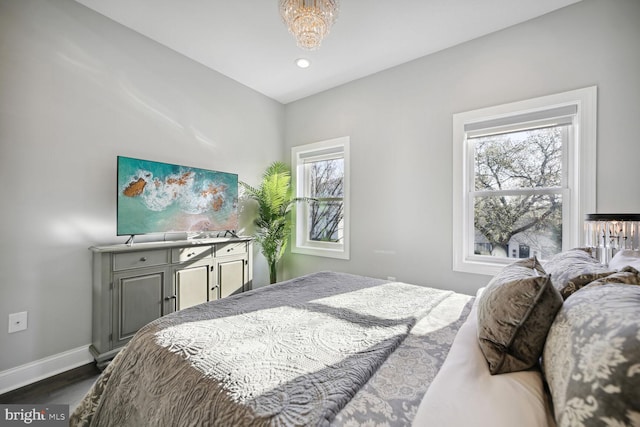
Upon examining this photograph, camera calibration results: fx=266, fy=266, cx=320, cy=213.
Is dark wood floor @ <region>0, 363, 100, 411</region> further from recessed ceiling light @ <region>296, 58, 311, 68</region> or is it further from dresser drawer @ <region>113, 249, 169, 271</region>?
recessed ceiling light @ <region>296, 58, 311, 68</region>

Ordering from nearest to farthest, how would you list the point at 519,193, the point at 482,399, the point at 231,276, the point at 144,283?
the point at 482,399 → the point at 144,283 → the point at 519,193 → the point at 231,276

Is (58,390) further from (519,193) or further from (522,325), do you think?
(519,193)

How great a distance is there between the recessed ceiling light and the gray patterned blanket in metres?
2.57

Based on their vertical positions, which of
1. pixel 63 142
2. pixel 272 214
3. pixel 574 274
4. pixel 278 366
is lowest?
pixel 278 366

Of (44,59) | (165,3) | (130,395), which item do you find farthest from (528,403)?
(44,59)

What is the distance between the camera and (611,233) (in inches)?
61.4

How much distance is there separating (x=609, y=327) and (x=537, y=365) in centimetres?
34

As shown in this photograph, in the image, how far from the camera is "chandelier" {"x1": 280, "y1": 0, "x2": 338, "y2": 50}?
172 centimetres

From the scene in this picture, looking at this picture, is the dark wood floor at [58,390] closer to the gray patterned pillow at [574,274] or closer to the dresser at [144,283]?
the dresser at [144,283]

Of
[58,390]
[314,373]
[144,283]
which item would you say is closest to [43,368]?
[58,390]

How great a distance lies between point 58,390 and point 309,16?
10.0 ft

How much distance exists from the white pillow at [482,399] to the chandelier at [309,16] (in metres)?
1.99

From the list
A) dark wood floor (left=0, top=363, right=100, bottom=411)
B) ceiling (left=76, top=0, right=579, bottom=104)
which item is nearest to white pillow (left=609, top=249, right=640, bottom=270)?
ceiling (left=76, top=0, right=579, bottom=104)

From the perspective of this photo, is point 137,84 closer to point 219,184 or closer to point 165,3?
point 165,3
